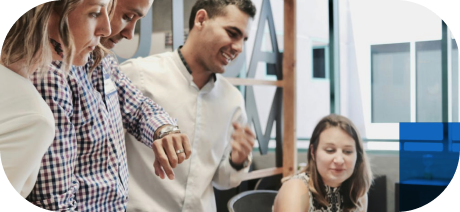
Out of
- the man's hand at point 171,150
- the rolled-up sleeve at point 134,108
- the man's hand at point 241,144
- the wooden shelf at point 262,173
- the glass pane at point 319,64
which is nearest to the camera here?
the man's hand at point 171,150

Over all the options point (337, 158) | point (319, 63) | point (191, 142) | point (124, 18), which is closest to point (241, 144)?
point (191, 142)

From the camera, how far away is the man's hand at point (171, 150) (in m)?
1.15

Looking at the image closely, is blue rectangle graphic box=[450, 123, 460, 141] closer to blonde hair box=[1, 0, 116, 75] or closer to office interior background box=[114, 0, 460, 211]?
office interior background box=[114, 0, 460, 211]

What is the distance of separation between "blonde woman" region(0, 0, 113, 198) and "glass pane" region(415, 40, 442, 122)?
98 cm

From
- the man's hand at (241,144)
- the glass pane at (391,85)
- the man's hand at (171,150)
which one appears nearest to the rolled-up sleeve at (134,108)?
the man's hand at (171,150)

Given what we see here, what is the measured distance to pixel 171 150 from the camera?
1148mm

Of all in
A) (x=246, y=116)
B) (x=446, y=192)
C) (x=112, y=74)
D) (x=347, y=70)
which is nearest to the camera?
(x=112, y=74)

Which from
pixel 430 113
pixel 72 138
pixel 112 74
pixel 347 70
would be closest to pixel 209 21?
pixel 112 74

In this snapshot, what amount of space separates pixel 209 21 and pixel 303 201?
63 centimetres

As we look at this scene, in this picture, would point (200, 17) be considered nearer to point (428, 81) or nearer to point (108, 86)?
point (108, 86)

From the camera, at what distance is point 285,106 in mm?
1729

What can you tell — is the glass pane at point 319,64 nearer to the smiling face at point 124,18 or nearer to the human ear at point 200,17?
the human ear at point 200,17

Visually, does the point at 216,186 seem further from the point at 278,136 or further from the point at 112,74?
the point at 112,74

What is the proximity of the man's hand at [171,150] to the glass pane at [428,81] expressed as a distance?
0.77 meters
